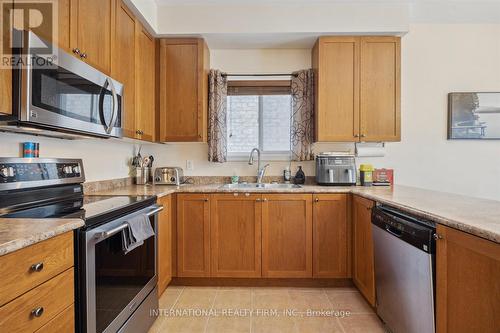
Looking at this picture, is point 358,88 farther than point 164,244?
Yes

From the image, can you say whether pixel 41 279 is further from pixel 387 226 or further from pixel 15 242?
pixel 387 226

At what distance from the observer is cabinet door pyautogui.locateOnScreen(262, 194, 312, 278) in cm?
237

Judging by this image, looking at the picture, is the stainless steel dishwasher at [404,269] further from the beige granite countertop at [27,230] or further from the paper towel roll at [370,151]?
the beige granite countertop at [27,230]

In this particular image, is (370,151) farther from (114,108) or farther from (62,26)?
(62,26)

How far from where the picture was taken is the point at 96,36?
65.7 inches

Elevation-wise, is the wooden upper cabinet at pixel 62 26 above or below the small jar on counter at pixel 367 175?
above

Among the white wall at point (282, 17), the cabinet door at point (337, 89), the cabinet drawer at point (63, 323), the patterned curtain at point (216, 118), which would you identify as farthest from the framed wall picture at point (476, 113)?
the cabinet drawer at point (63, 323)

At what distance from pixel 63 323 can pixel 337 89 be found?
2.59 metres

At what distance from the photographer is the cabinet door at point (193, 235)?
238cm

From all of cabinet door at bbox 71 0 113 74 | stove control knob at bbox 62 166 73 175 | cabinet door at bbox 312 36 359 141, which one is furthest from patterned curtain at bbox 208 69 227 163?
stove control knob at bbox 62 166 73 175

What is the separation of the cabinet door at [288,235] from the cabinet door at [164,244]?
82cm

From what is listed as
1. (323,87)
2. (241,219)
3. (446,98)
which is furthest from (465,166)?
(241,219)

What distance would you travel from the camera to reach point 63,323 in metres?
0.98

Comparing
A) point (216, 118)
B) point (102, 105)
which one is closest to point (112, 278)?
point (102, 105)
